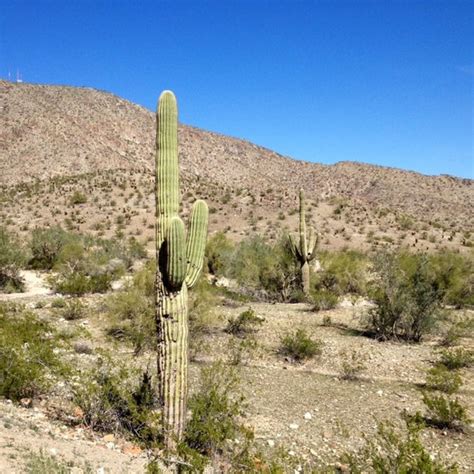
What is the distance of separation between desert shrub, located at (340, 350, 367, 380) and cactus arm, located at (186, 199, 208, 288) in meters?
4.29

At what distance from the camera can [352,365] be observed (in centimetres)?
978

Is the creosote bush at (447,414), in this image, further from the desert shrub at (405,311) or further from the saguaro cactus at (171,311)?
the desert shrub at (405,311)

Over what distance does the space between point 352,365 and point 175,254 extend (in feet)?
17.5

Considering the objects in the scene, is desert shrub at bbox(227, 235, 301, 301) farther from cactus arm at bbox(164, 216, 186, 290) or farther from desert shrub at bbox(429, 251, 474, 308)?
cactus arm at bbox(164, 216, 186, 290)

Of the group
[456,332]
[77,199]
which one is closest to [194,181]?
[77,199]

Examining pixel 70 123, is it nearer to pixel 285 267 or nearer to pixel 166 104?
Answer: pixel 285 267

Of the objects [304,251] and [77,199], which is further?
[77,199]

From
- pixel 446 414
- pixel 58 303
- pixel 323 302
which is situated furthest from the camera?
pixel 323 302

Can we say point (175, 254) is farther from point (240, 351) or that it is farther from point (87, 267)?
point (87, 267)

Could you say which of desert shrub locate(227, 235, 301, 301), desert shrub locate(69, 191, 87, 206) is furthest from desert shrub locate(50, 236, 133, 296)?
desert shrub locate(69, 191, 87, 206)

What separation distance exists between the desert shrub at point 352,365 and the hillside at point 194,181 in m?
20.1

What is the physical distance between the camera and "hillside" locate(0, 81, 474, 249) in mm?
34719

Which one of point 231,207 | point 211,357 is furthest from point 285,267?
point 231,207

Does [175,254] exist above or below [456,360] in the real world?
above
